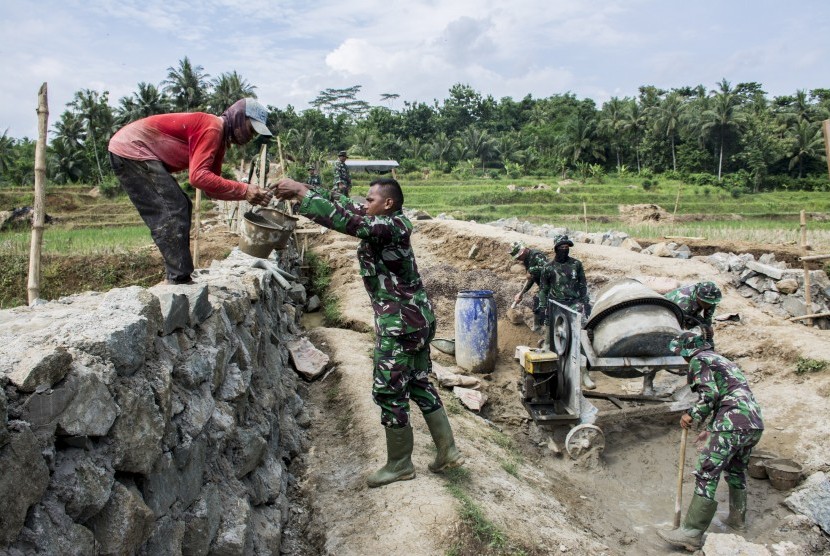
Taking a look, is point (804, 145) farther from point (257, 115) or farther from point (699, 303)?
point (257, 115)

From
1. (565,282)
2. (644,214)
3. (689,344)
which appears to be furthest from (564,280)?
(644,214)

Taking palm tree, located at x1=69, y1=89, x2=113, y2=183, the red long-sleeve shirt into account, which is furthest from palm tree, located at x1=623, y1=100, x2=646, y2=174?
the red long-sleeve shirt

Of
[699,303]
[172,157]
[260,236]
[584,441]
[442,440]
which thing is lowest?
[584,441]

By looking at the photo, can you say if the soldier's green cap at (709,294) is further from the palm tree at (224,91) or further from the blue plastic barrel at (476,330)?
the palm tree at (224,91)

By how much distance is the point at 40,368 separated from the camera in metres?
1.67

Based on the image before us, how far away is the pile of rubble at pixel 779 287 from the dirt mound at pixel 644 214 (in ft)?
62.8

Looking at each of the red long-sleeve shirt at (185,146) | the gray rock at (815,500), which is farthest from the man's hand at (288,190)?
the gray rock at (815,500)

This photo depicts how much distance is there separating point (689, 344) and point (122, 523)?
439 centimetres

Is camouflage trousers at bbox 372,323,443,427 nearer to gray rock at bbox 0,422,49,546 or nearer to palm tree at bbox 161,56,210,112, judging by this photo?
gray rock at bbox 0,422,49,546

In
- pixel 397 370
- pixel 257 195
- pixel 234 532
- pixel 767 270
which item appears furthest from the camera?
pixel 767 270

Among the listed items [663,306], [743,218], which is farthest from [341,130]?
[663,306]

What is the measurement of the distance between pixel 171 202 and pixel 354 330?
225 inches

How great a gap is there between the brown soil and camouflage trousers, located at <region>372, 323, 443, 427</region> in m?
0.56

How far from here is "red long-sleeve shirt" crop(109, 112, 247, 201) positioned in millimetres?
3427
